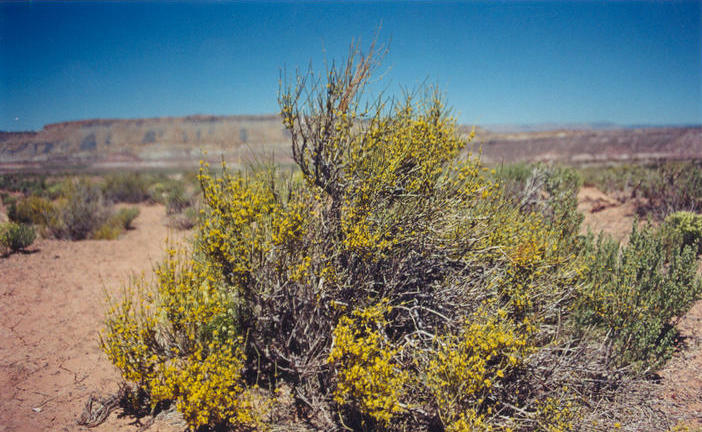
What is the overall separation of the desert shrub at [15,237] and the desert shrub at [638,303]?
9805mm

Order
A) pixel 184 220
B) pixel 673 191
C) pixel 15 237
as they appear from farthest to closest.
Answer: pixel 184 220 < pixel 673 191 < pixel 15 237

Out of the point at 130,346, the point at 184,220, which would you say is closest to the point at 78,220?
the point at 184,220

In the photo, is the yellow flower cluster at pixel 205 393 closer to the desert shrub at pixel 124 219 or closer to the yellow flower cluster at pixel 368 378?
the yellow flower cluster at pixel 368 378

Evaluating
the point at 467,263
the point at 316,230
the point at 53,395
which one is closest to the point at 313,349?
the point at 316,230

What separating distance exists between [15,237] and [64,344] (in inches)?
168

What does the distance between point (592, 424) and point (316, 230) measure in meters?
2.97

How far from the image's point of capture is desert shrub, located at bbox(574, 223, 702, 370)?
12.3 ft

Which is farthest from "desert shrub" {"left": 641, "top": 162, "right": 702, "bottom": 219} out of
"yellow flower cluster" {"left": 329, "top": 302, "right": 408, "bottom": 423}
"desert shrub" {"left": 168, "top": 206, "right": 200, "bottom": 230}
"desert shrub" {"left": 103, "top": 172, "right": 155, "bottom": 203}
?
"desert shrub" {"left": 103, "top": 172, "right": 155, "bottom": 203}

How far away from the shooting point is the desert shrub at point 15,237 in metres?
7.02

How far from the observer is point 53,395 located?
3.56 m

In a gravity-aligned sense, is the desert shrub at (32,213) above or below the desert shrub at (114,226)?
above

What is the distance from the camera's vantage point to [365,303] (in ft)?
11.0

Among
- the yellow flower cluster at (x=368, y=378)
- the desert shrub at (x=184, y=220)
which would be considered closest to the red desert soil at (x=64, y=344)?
the yellow flower cluster at (x=368, y=378)

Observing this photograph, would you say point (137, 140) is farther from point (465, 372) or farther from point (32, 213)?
point (465, 372)
